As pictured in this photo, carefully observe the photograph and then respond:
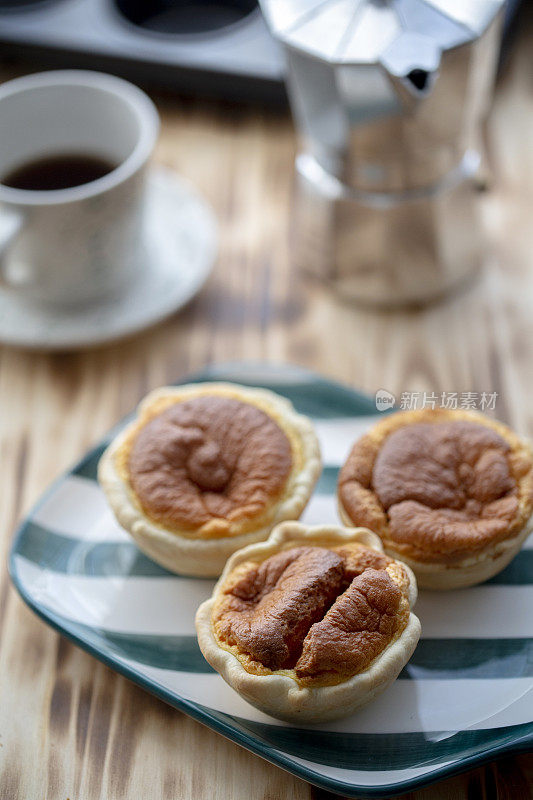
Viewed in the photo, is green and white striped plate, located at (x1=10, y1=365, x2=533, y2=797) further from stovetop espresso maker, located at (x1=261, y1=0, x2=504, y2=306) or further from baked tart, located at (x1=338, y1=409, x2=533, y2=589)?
stovetop espresso maker, located at (x1=261, y1=0, x2=504, y2=306)

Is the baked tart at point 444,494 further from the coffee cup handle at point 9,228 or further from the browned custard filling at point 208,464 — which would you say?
the coffee cup handle at point 9,228

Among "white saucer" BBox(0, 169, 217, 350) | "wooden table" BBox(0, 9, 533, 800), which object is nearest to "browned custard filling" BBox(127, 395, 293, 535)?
"wooden table" BBox(0, 9, 533, 800)

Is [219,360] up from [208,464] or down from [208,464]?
down

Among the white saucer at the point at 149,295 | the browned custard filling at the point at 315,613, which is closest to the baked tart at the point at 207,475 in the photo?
the browned custard filling at the point at 315,613

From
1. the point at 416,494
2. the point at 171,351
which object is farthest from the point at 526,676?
the point at 171,351

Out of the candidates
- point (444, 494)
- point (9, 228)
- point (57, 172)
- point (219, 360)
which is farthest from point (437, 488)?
point (57, 172)

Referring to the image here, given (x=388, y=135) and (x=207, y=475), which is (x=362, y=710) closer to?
(x=207, y=475)
